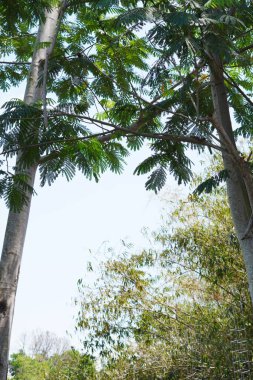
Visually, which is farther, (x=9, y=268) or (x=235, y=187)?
(x=9, y=268)

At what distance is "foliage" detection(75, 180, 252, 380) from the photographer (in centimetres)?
563

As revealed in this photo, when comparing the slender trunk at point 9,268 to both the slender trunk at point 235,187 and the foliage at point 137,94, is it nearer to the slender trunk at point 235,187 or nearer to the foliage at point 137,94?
the foliage at point 137,94

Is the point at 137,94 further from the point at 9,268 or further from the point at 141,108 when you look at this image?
the point at 9,268

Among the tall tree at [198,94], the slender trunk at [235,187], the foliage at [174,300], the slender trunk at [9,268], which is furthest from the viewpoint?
the foliage at [174,300]

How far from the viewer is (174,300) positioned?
621cm

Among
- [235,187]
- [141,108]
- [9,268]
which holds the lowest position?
[9,268]

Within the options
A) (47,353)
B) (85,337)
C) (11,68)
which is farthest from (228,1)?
(47,353)

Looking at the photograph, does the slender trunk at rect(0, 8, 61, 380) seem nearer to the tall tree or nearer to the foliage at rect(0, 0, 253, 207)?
the foliage at rect(0, 0, 253, 207)

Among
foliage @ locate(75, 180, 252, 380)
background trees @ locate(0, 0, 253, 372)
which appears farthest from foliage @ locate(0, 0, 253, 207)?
foliage @ locate(75, 180, 252, 380)

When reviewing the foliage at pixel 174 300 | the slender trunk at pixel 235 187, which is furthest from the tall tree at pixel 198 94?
the foliage at pixel 174 300

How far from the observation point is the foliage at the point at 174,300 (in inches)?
222

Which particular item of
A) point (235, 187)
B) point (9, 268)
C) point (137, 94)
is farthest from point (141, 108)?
point (9, 268)

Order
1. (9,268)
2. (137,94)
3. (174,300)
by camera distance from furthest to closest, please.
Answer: (174,300) < (9,268) < (137,94)

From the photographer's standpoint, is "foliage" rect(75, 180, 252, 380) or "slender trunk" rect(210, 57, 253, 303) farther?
"foliage" rect(75, 180, 252, 380)
